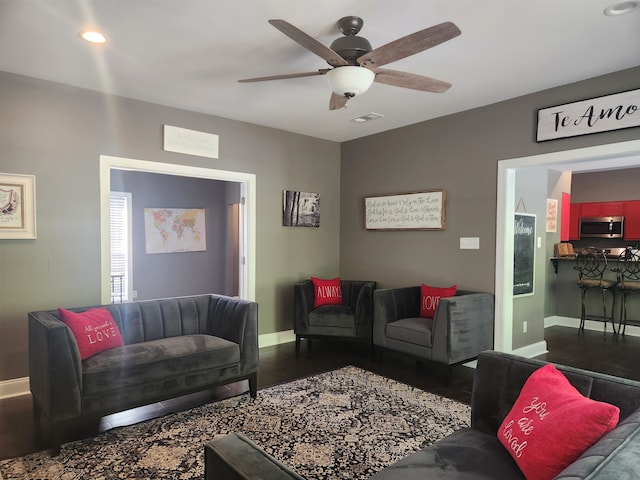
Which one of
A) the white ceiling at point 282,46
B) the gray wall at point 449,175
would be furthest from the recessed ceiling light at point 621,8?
the gray wall at point 449,175

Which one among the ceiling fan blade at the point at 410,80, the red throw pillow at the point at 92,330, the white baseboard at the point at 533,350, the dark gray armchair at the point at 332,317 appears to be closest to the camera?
the ceiling fan blade at the point at 410,80

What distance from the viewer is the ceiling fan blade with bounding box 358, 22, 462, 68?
2.05 meters

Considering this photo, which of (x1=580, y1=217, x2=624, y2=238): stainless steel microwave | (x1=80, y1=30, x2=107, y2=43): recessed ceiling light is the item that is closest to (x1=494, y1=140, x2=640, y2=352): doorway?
(x1=80, y1=30, x2=107, y2=43): recessed ceiling light

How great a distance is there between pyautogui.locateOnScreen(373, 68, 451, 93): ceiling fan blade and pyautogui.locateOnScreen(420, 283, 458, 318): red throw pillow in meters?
2.18

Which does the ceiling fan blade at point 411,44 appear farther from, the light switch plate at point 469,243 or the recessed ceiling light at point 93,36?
the light switch plate at point 469,243

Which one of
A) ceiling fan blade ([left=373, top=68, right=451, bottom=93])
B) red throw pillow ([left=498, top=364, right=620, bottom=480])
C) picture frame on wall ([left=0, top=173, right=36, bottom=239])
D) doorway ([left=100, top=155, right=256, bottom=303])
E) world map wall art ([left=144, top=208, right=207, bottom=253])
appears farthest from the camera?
world map wall art ([left=144, top=208, right=207, bottom=253])

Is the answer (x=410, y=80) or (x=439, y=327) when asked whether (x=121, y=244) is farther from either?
(x=410, y=80)

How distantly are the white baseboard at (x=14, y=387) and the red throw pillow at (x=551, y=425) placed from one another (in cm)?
374

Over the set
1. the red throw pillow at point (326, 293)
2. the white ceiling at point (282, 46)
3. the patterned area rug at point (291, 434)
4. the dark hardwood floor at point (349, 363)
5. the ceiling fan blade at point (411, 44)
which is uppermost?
the white ceiling at point (282, 46)

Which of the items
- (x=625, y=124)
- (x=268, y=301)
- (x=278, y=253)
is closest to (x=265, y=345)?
(x=268, y=301)

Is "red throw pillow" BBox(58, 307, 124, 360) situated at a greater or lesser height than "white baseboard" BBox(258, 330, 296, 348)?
greater

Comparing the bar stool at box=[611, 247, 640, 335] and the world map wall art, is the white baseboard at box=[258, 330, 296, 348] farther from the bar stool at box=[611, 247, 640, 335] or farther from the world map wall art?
the bar stool at box=[611, 247, 640, 335]

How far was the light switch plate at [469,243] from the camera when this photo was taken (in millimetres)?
4312

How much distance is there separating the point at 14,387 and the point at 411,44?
A: 4.00 m
